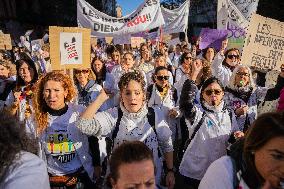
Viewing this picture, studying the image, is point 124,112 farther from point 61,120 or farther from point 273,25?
point 273,25

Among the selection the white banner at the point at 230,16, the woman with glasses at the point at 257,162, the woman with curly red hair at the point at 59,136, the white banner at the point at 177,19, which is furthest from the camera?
the white banner at the point at 177,19

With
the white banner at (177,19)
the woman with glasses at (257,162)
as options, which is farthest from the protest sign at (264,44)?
the white banner at (177,19)

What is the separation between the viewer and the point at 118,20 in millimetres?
7449

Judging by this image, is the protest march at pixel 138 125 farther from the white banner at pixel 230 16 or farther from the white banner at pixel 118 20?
the white banner at pixel 230 16

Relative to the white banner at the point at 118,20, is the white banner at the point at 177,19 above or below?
above

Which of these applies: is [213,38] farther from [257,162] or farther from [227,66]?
[257,162]

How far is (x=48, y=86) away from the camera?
325cm

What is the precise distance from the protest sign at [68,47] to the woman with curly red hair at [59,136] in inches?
47.6

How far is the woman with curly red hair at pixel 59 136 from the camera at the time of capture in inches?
126

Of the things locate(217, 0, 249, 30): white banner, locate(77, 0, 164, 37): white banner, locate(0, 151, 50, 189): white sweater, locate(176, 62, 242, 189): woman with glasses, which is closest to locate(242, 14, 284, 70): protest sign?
→ locate(176, 62, 242, 189): woman with glasses

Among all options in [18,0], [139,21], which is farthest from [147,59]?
[18,0]

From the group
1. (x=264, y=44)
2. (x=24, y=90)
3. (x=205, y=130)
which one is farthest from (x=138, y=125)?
(x=264, y=44)

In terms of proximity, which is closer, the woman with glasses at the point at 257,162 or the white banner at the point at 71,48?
the woman with glasses at the point at 257,162

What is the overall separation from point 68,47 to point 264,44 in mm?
2377
